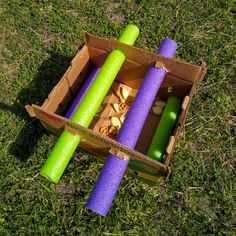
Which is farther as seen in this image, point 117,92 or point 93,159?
point 117,92

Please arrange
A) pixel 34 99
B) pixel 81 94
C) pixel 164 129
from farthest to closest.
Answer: pixel 34 99 → pixel 81 94 → pixel 164 129

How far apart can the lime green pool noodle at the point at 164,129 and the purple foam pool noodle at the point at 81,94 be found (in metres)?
0.59

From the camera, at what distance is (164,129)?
7.91 feet

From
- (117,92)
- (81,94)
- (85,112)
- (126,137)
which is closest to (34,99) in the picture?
(81,94)

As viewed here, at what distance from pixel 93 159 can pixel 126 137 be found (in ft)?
1.94

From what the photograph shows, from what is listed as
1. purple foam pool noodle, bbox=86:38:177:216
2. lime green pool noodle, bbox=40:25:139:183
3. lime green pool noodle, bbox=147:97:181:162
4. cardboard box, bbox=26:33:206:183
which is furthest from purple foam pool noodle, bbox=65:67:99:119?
lime green pool noodle, bbox=147:97:181:162

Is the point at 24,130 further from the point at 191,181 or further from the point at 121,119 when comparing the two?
the point at 191,181

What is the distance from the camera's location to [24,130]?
2.75 m

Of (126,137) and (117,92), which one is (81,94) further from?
(126,137)

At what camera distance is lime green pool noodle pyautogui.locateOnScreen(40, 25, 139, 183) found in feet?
6.72

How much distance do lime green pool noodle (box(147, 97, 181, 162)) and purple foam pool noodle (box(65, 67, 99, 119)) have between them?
59cm

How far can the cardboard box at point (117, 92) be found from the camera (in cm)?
206

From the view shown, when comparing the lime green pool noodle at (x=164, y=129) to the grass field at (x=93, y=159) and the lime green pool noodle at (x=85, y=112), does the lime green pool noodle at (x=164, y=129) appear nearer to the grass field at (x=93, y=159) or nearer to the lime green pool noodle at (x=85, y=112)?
the grass field at (x=93, y=159)

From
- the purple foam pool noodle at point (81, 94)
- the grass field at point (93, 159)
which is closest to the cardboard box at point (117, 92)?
the purple foam pool noodle at point (81, 94)
